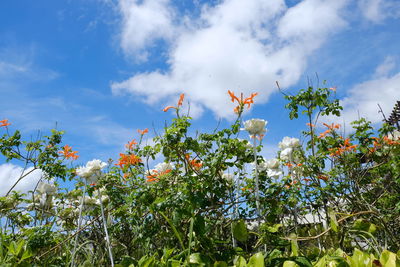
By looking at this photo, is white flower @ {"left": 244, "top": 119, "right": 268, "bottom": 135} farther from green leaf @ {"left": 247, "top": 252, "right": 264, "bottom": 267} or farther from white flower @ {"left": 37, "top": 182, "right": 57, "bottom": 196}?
white flower @ {"left": 37, "top": 182, "right": 57, "bottom": 196}

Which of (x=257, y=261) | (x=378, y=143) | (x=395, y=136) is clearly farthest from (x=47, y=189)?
(x=395, y=136)

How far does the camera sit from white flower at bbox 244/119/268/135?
7.76 ft

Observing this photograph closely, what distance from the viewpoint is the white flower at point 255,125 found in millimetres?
2365

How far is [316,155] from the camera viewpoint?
3340 millimetres

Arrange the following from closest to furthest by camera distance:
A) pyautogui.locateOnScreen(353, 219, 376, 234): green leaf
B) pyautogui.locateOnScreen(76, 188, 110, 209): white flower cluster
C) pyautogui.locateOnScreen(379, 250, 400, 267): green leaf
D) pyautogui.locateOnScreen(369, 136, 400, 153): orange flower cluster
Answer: pyautogui.locateOnScreen(379, 250, 400, 267): green leaf → pyautogui.locateOnScreen(353, 219, 376, 234): green leaf → pyautogui.locateOnScreen(76, 188, 110, 209): white flower cluster → pyautogui.locateOnScreen(369, 136, 400, 153): orange flower cluster

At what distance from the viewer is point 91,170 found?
99.5 inches

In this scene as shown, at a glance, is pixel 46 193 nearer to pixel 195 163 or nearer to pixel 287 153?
pixel 195 163

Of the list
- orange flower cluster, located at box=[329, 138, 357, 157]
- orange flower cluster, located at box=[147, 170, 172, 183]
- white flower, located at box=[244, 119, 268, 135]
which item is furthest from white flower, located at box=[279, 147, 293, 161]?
orange flower cluster, located at box=[147, 170, 172, 183]

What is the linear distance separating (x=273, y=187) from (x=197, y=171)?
54cm

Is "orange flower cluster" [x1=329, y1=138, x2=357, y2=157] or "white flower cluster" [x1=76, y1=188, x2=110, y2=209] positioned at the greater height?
"orange flower cluster" [x1=329, y1=138, x2=357, y2=157]

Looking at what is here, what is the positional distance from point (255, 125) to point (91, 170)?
3.83 feet

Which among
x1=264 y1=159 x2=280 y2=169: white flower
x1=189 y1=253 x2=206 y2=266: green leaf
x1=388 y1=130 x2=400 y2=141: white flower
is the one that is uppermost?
x1=388 y1=130 x2=400 y2=141: white flower

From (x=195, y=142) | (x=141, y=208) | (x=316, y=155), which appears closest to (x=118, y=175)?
(x=141, y=208)

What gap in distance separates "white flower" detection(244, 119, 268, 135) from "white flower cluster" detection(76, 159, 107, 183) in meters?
1.04
